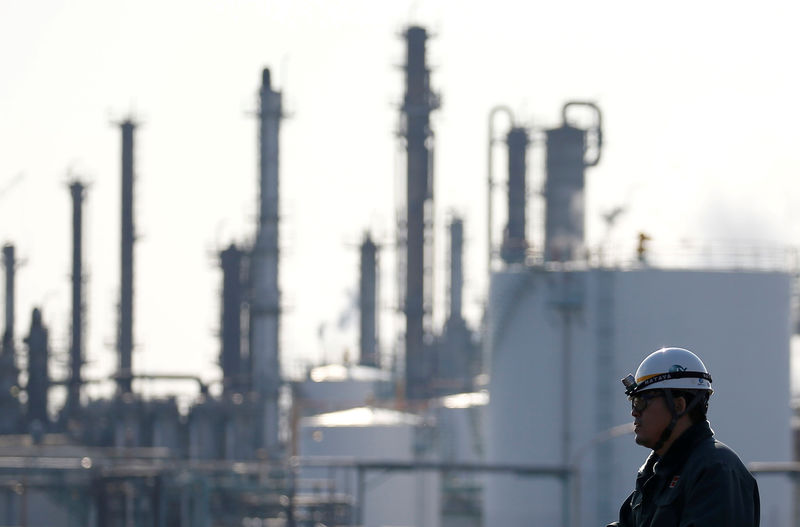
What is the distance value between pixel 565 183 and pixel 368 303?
85.3 feet

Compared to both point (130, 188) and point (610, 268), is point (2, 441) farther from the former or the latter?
point (610, 268)

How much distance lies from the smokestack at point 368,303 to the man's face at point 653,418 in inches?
2119

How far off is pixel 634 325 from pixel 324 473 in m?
13.8

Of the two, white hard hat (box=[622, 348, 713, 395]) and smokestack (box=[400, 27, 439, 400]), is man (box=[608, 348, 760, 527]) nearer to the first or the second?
white hard hat (box=[622, 348, 713, 395])

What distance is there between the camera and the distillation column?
43.1 meters

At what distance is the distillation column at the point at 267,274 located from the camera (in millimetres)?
43094

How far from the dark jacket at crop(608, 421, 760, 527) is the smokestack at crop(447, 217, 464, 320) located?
57.5m

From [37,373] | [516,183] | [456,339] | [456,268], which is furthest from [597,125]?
[456,268]

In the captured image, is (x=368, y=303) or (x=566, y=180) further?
(x=368, y=303)

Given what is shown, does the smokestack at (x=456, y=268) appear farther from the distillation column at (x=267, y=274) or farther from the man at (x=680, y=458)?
the man at (x=680, y=458)

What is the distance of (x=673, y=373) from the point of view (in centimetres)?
428

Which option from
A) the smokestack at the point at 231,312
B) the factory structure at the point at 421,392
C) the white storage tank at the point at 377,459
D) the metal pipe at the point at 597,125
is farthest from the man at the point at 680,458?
the smokestack at the point at 231,312

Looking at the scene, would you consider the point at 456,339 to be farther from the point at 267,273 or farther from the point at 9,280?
the point at 267,273

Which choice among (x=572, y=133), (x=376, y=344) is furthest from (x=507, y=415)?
(x=376, y=344)
